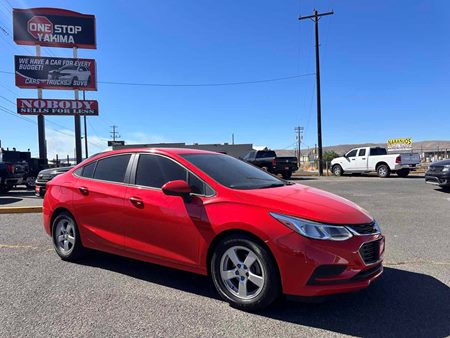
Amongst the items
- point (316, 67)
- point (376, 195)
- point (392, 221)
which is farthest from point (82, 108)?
point (392, 221)

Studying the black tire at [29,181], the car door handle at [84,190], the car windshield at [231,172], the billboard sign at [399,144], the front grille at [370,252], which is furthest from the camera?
the billboard sign at [399,144]

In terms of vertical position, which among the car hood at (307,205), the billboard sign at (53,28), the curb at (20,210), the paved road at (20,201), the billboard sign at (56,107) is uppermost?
the billboard sign at (53,28)

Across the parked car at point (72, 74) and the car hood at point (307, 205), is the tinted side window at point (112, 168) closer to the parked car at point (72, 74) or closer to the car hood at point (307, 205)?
the car hood at point (307, 205)

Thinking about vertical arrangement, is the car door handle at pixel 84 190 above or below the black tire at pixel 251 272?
above

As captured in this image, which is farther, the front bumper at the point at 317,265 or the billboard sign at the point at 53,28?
the billboard sign at the point at 53,28

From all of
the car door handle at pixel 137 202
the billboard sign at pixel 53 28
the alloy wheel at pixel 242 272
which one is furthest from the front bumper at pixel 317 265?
the billboard sign at pixel 53 28

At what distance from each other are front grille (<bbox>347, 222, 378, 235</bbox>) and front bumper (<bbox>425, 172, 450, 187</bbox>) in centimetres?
1126

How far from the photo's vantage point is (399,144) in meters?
40.6

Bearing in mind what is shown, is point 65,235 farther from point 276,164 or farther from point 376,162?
point 376,162

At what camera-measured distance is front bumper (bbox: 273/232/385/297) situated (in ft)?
11.6

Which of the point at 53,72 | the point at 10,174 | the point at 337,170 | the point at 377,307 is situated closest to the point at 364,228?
the point at 377,307

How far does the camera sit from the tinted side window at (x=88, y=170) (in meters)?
5.55

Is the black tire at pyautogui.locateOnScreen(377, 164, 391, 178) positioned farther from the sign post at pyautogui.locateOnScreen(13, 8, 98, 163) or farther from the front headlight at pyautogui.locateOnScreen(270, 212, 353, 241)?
the front headlight at pyautogui.locateOnScreen(270, 212, 353, 241)

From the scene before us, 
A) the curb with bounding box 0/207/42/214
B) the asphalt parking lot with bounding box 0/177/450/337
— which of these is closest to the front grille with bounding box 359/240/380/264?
the asphalt parking lot with bounding box 0/177/450/337
